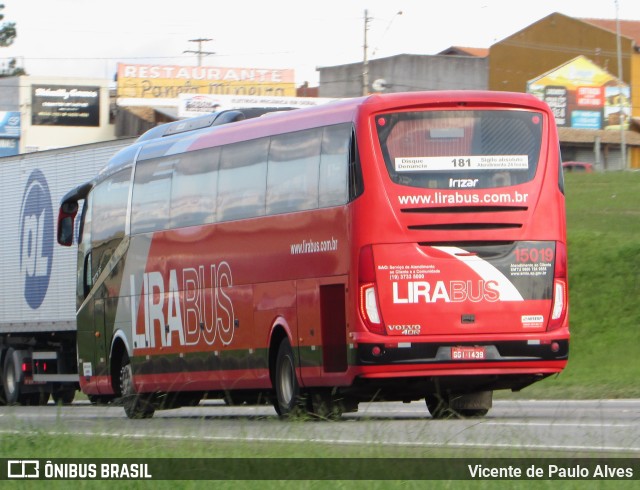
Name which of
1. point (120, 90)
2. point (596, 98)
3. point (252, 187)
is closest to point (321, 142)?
point (252, 187)

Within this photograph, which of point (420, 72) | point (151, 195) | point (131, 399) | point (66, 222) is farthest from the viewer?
point (420, 72)

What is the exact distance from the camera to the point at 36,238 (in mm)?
27094

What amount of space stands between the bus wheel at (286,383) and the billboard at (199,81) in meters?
78.3

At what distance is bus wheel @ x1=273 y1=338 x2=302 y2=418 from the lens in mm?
16766

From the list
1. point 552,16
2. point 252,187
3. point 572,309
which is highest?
point 552,16

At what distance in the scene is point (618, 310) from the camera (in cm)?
3312

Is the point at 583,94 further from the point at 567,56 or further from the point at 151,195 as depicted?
the point at 151,195

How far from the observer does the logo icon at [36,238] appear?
26672 mm

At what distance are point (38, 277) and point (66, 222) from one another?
3528 mm

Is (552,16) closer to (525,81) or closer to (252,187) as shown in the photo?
(525,81)

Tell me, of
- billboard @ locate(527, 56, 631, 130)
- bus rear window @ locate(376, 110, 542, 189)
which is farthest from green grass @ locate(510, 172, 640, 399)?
billboard @ locate(527, 56, 631, 130)

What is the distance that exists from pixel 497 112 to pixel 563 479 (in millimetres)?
7725

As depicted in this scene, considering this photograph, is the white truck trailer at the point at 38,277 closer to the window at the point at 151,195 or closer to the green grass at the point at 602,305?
the window at the point at 151,195

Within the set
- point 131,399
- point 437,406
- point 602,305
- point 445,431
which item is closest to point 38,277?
point 131,399
